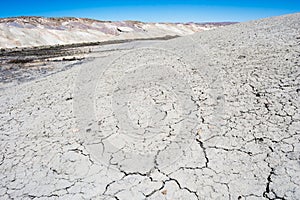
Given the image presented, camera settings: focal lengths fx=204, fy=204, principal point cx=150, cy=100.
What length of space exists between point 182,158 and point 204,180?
387mm

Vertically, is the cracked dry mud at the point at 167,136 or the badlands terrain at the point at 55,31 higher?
the badlands terrain at the point at 55,31

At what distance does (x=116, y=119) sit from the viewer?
3.34m

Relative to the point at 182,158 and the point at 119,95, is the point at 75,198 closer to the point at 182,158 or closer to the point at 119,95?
the point at 182,158

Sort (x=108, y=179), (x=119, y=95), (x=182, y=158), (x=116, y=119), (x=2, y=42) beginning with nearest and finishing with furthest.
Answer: (x=108, y=179) → (x=182, y=158) → (x=116, y=119) → (x=119, y=95) → (x=2, y=42)

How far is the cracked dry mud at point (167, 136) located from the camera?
195cm

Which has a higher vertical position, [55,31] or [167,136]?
[55,31]

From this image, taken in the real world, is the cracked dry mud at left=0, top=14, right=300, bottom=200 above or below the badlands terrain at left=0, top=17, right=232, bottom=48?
below

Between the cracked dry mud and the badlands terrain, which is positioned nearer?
the cracked dry mud

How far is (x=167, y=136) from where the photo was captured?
2.71 m

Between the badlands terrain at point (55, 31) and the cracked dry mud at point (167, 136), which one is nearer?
the cracked dry mud at point (167, 136)

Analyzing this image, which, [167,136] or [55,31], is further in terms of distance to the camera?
[55,31]

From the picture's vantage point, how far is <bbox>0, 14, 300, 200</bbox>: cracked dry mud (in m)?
1.95

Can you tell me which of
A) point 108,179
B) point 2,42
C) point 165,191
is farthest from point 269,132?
point 2,42

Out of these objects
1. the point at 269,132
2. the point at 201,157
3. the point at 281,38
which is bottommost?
the point at 201,157
